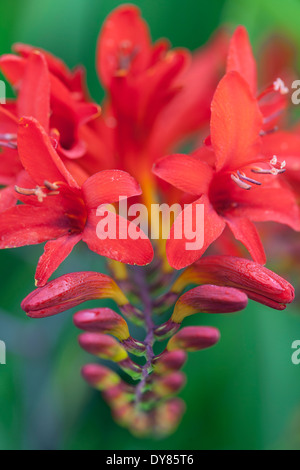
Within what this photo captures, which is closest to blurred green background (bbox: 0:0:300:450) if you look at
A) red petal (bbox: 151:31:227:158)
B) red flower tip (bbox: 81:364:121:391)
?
red petal (bbox: 151:31:227:158)

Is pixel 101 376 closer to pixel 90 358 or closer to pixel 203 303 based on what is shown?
pixel 203 303

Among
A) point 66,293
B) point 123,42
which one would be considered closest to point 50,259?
point 66,293

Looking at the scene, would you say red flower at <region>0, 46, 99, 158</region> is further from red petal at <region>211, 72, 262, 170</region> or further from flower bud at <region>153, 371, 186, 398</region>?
flower bud at <region>153, 371, 186, 398</region>

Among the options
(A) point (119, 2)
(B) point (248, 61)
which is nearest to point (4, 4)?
(A) point (119, 2)

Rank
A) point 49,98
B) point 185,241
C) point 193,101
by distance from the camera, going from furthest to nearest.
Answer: point 193,101 < point 49,98 < point 185,241

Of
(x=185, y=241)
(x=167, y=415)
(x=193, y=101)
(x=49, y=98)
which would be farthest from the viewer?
(x=193, y=101)

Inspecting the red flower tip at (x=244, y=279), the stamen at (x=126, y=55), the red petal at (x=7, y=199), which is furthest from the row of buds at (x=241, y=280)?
the stamen at (x=126, y=55)
